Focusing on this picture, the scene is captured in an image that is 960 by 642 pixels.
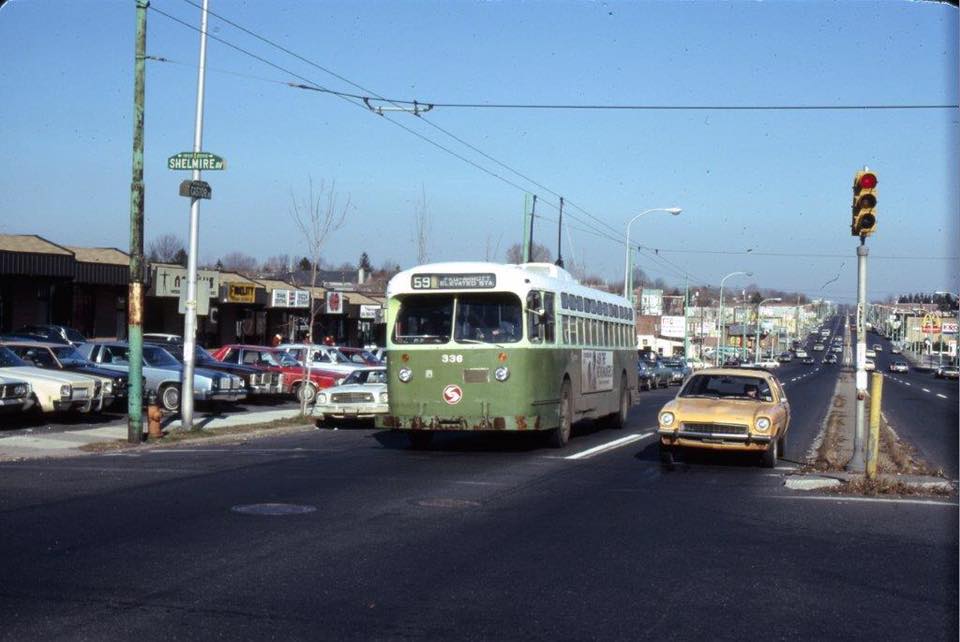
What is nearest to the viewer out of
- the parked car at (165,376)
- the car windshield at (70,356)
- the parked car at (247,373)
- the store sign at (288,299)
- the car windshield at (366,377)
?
the car windshield at (366,377)

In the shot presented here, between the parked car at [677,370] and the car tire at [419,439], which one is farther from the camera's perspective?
the parked car at [677,370]

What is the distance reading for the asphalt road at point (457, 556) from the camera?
7574 mm

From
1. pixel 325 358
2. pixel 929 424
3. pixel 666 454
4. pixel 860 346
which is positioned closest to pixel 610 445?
pixel 666 454

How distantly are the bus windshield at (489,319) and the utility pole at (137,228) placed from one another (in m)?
5.68

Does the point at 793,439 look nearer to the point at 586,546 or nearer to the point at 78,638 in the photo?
the point at 586,546

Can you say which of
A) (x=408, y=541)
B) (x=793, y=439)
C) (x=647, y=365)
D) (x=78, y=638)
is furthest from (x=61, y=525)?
(x=647, y=365)

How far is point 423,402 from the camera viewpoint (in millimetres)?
19188

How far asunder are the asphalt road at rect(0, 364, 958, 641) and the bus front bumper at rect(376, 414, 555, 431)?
2.24 meters

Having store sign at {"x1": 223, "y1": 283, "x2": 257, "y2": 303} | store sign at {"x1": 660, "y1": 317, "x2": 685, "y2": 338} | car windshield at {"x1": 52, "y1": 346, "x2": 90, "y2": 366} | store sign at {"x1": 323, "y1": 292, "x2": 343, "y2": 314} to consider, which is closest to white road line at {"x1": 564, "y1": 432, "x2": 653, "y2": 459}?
car windshield at {"x1": 52, "y1": 346, "x2": 90, "y2": 366}

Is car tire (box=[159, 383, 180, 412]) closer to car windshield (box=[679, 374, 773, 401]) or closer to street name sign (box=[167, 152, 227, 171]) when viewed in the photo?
street name sign (box=[167, 152, 227, 171])

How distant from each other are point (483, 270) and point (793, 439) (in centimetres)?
948

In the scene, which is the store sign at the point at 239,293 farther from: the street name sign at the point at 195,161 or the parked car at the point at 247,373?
the street name sign at the point at 195,161

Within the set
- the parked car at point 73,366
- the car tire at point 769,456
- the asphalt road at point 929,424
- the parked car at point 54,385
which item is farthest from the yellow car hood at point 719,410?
the parked car at point 73,366

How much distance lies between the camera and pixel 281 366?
3353 cm
